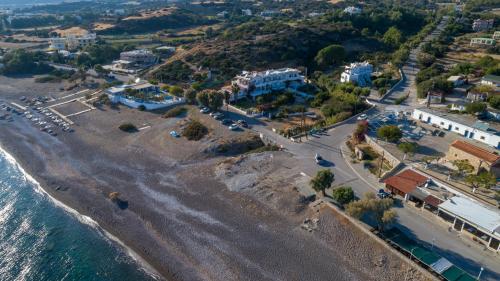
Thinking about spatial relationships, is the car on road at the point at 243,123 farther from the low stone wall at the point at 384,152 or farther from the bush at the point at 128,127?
the low stone wall at the point at 384,152

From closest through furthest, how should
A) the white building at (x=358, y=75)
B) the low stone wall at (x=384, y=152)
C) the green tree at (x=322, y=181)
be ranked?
1. the green tree at (x=322, y=181)
2. the low stone wall at (x=384, y=152)
3. the white building at (x=358, y=75)

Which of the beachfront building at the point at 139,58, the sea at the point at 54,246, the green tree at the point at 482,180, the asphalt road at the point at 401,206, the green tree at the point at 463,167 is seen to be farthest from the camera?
the beachfront building at the point at 139,58

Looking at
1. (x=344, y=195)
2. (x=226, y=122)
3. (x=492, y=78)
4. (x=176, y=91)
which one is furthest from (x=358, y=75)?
(x=344, y=195)

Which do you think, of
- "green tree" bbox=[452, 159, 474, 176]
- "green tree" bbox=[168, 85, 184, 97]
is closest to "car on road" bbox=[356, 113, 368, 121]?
"green tree" bbox=[452, 159, 474, 176]

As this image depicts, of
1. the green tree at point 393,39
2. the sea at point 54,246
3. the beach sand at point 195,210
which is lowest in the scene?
the sea at point 54,246

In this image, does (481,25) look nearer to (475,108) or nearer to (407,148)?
(475,108)

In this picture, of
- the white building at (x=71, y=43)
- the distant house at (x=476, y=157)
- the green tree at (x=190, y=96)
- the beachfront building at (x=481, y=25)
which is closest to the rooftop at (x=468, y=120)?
the distant house at (x=476, y=157)

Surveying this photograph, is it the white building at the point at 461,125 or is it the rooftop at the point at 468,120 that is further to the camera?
the rooftop at the point at 468,120
